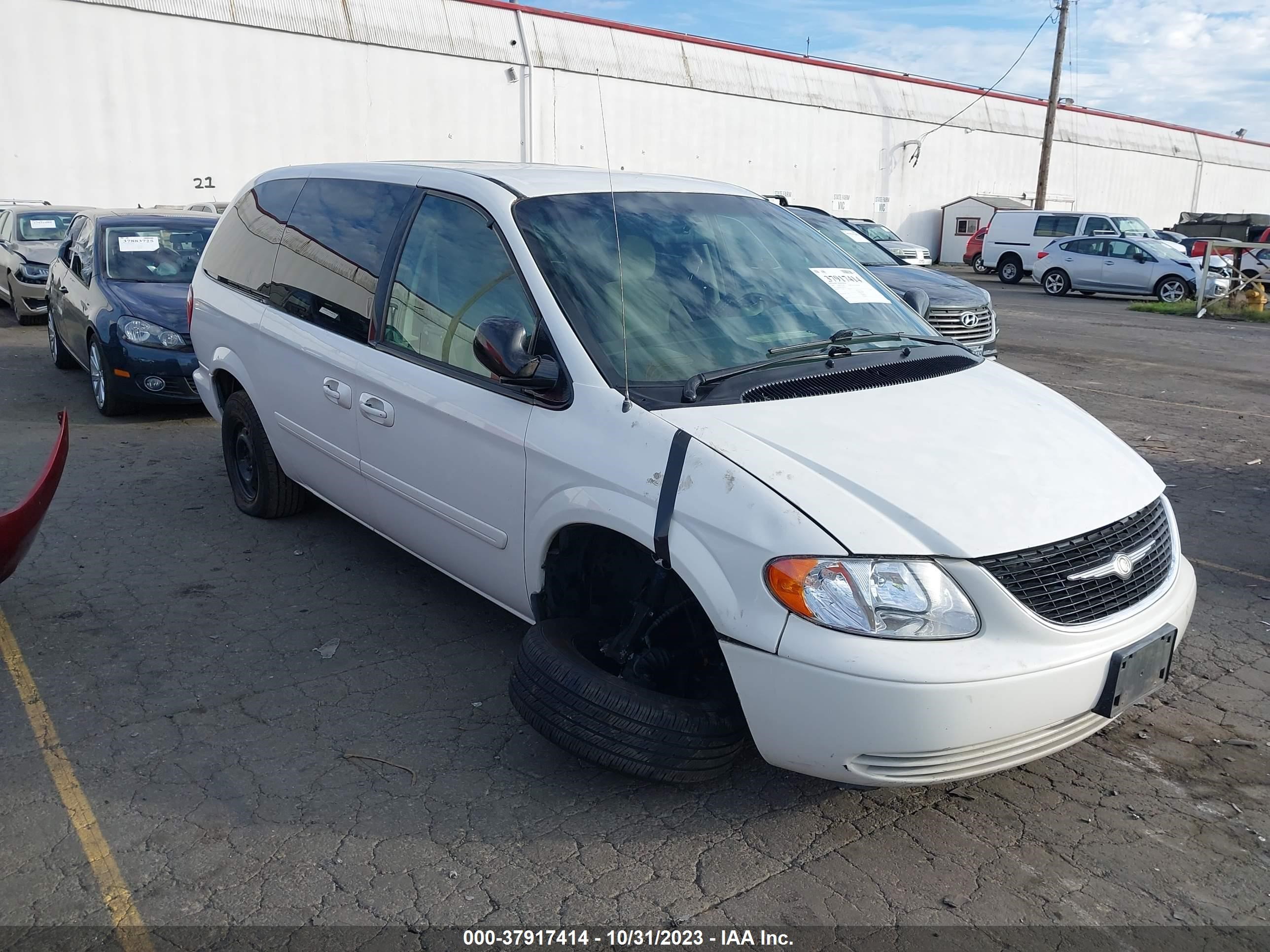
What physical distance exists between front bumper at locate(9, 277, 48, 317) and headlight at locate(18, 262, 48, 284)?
42 millimetres

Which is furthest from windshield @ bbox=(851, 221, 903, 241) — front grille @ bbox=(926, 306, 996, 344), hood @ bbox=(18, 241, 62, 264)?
hood @ bbox=(18, 241, 62, 264)

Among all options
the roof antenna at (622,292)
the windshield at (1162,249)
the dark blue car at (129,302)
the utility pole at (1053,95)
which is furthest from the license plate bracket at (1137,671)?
the utility pole at (1053,95)

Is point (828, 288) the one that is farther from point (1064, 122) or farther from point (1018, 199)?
point (1064, 122)

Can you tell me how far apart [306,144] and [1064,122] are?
3291 cm

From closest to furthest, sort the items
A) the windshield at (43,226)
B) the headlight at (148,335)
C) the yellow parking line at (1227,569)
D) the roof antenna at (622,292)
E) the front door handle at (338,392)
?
the roof antenna at (622,292) < the front door handle at (338,392) < the yellow parking line at (1227,569) < the headlight at (148,335) < the windshield at (43,226)

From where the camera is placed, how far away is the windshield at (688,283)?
3504 mm

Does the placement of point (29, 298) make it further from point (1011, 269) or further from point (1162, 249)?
point (1011, 269)

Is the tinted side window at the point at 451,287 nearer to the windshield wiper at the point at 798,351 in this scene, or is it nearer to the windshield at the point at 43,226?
the windshield wiper at the point at 798,351

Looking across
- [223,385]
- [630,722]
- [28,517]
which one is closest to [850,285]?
[630,722]

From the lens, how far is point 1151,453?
790cm

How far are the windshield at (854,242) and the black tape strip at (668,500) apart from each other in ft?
27.9

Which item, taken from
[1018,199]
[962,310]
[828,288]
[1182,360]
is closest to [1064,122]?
[1018,199]

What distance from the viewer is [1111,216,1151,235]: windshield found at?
25578 mm

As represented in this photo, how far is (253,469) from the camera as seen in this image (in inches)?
227
